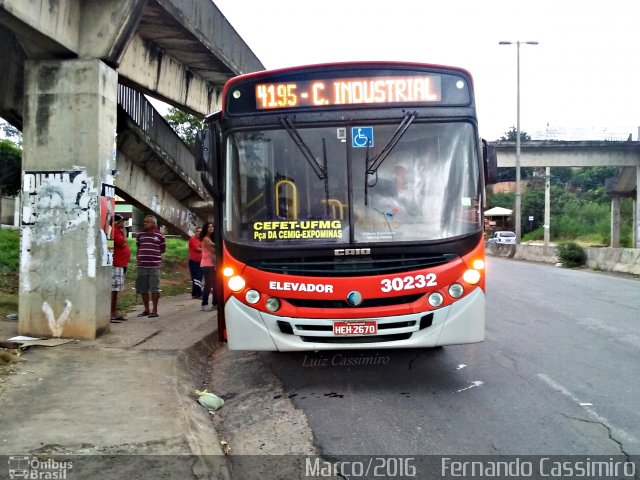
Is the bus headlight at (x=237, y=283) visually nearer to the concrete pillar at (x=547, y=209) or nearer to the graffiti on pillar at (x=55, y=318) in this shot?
the graffiti on pillar at (x=55, y=318)

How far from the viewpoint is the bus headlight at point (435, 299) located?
5.65m

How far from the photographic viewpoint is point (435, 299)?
5656 mm

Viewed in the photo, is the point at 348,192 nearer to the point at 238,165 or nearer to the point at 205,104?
the point at 238,165

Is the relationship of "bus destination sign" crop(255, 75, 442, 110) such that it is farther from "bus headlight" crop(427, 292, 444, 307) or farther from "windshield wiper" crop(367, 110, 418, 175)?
"bus headlight" crop(427, 292, 444, 307)

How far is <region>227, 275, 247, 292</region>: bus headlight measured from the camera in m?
5.84

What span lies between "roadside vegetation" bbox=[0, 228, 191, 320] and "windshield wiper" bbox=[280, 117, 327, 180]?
3.87 meters

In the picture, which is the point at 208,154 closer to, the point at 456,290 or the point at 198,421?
the point at 198,421

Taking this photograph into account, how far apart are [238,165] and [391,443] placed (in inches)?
122

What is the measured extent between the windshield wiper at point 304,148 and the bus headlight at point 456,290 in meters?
1.66

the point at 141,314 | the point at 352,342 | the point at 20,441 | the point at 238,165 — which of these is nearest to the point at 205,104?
the point at 141,314

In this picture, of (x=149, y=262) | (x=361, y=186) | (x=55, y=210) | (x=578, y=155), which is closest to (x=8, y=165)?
(x=149, y=262)

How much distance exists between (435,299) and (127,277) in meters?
11.1

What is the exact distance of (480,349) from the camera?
25.5ft

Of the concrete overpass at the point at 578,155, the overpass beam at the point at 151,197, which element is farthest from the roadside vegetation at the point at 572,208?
the overpass beam at the point at 151,197
